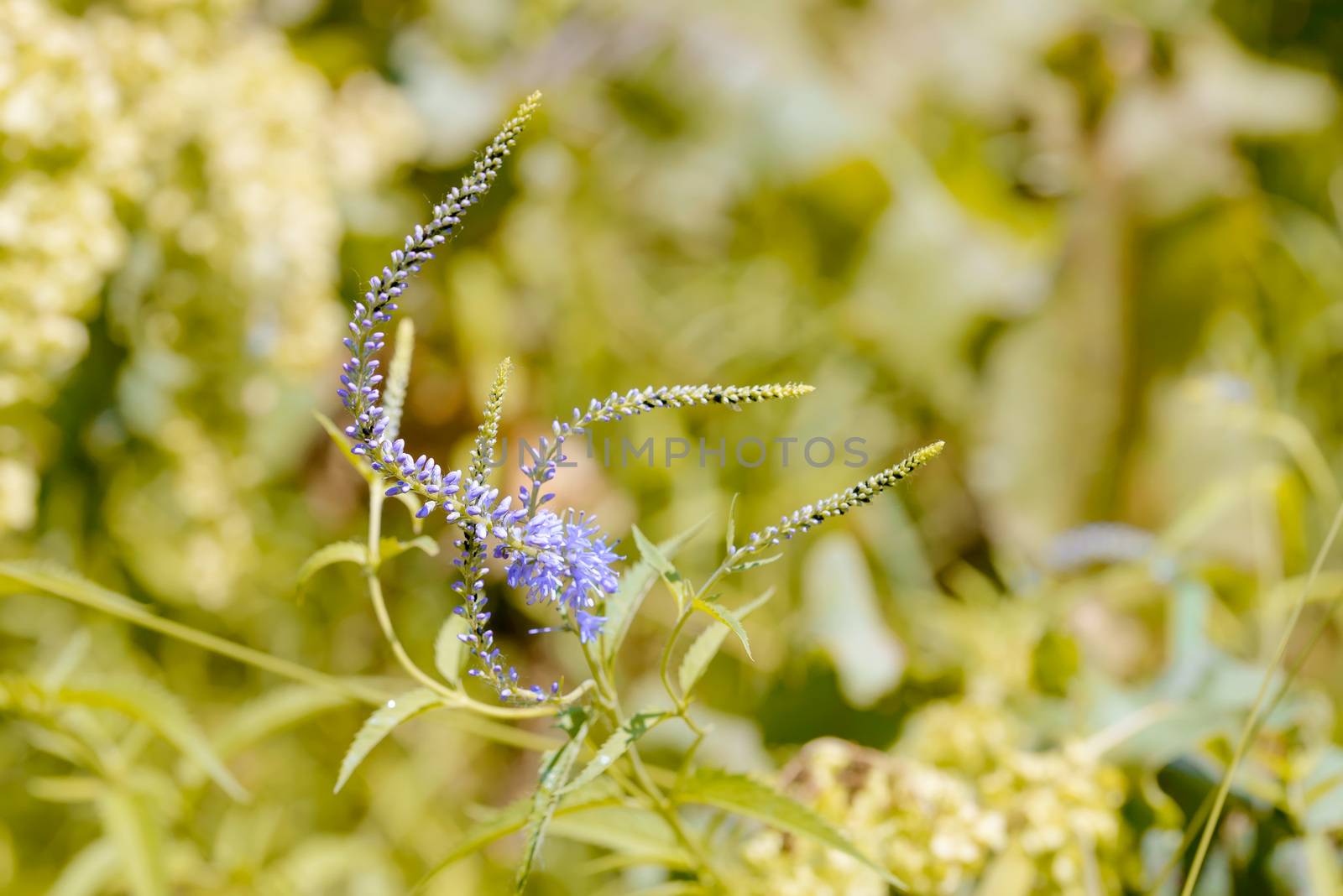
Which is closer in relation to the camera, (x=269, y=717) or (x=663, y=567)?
(x=663, y=567)

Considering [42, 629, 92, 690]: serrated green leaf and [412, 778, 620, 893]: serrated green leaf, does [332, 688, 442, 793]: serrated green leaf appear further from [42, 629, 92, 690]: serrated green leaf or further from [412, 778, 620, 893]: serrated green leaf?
[42, 629, 92, 690]: serrated green leaf

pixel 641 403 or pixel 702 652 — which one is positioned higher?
pixel 641 403

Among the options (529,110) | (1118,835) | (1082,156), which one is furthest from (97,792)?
(1082,156)

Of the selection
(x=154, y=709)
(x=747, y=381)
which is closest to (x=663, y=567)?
(x=154, y=709)

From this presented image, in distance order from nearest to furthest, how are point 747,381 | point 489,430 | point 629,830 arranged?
point 489,430
point 629,830
point 747,381

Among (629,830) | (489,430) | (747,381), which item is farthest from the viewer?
(747,381)

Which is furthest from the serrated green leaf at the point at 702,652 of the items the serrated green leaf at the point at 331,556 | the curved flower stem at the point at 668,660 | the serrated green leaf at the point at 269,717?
the serrated green leaf at the point at 269,717

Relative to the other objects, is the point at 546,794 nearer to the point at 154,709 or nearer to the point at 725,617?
the point at 725,617

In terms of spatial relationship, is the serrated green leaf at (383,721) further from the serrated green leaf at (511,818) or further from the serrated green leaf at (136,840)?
the serrated green leaf at (136,840)
